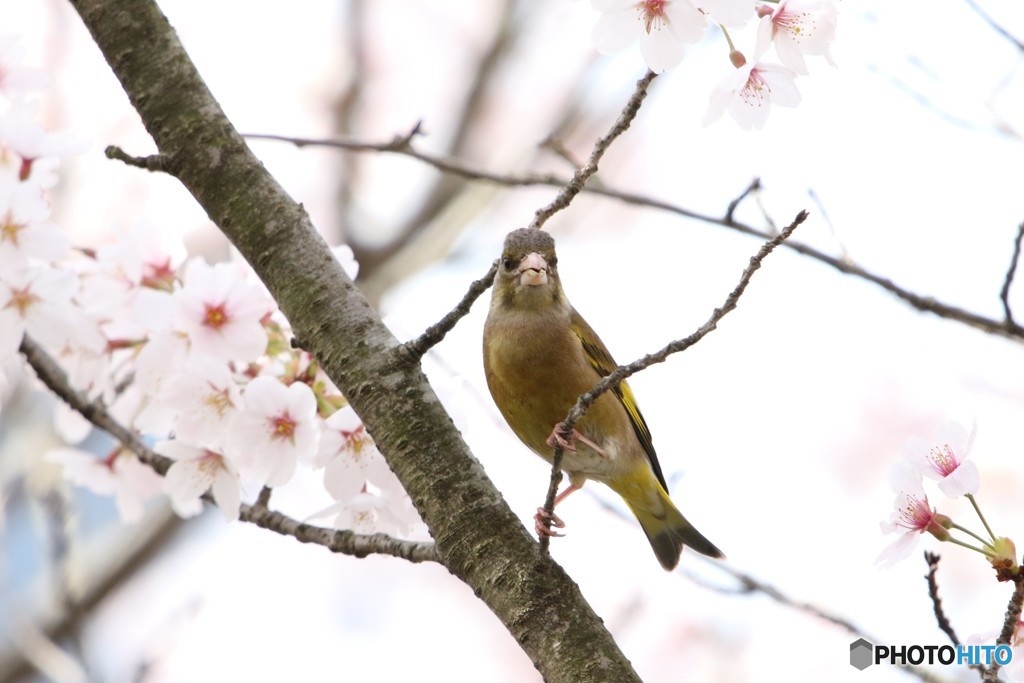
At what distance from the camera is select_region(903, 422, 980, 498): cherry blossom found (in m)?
2.43

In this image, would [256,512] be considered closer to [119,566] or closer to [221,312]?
[221,312]

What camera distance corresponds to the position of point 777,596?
3.26 meters

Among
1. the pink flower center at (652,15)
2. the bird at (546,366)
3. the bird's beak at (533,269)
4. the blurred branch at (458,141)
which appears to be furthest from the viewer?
the blurred branch at (458,141)

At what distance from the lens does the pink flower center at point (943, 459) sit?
2514mm

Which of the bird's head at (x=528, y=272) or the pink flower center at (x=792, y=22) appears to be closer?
the pink flower center at (x=792, y=22)

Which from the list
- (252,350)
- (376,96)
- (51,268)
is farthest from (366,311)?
(376,96)

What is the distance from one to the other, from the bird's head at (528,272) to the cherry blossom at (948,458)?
5.11 ft

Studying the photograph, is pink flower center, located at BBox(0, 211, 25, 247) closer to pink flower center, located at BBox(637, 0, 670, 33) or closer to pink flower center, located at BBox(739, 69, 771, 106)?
pink flower center, located at BBox(637, 0, 670, 33)

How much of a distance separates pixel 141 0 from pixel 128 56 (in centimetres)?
16

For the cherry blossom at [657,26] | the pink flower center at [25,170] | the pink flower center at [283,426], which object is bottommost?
the pink flower center at [283,426]

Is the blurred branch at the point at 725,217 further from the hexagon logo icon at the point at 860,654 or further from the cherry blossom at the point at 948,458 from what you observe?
the hexagon logo icon at the point at 860,654

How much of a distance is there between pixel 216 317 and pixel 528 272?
3.79ft

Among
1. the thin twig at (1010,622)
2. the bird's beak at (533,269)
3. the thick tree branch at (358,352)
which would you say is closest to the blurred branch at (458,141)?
the bird's beak at (533,269)

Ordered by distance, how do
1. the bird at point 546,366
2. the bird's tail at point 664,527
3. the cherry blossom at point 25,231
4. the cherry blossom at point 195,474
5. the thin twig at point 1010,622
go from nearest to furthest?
the thin twig at point 1010,622, the cherry blossom at point 25,231, the cherry blossom at point 195,474, the bird at point 546,366, the bird's tail at point 664,527
